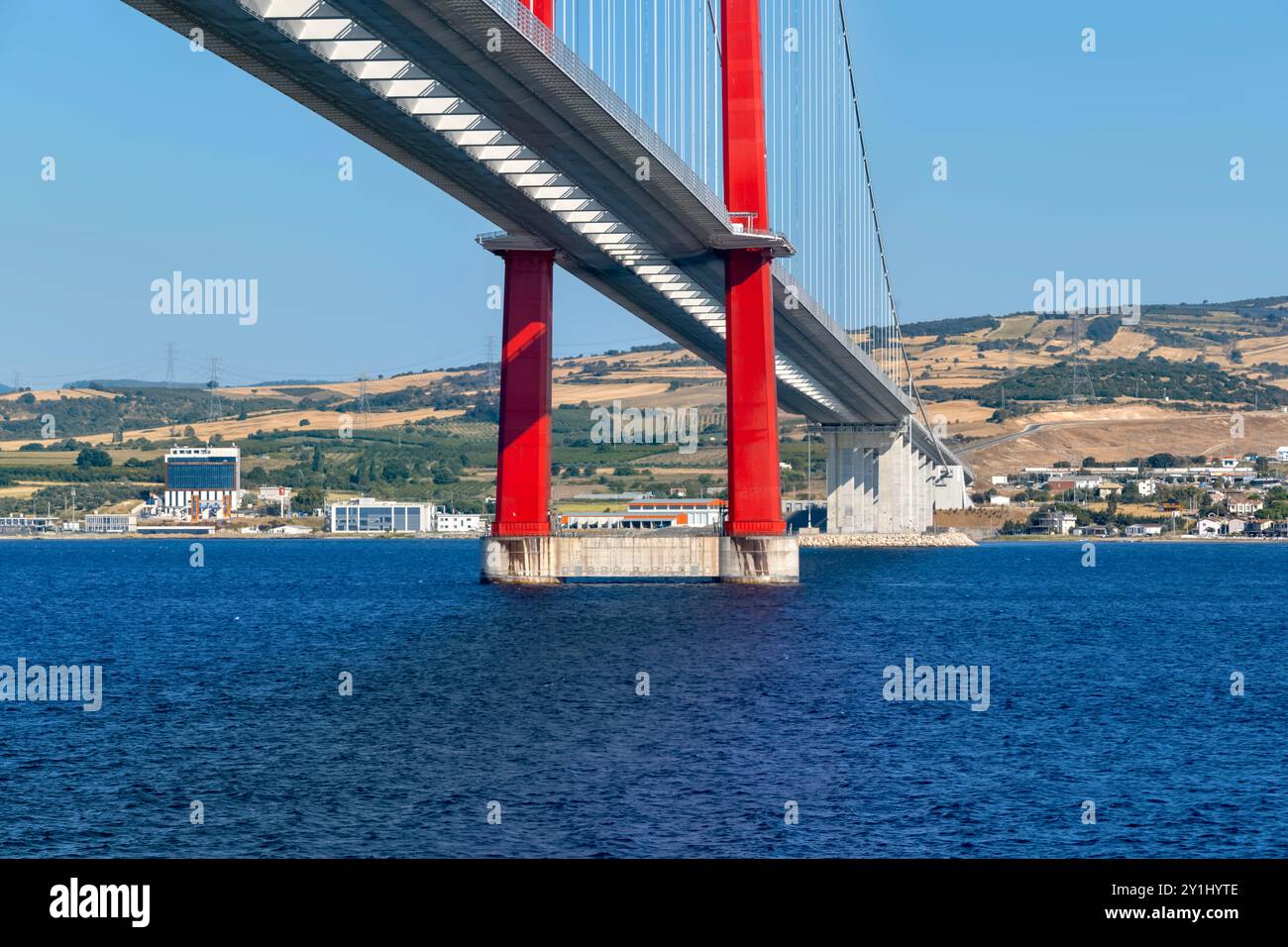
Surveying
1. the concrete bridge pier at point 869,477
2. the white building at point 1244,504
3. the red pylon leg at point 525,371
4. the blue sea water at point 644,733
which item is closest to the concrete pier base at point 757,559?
the blue sea water at point 644,733

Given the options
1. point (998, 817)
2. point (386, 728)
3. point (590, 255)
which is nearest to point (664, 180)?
point (590, 255)

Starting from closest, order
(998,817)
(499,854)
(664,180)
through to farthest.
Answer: (499,854), (998,817), (664,180)

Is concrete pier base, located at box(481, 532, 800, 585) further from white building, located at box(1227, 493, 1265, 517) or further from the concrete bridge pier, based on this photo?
white building, located at box(1227, 493, 1265, 517)

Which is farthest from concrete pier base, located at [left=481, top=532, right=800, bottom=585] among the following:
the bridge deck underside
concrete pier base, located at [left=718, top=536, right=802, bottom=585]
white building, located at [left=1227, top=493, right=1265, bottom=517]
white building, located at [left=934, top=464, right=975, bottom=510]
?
white building, located at [left=1227, top=493, right=1265, bottom=517]

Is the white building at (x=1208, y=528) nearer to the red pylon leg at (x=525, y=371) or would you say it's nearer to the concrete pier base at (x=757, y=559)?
the concrete pier base at (x=757, y=559)
